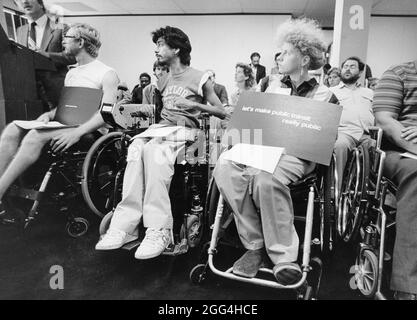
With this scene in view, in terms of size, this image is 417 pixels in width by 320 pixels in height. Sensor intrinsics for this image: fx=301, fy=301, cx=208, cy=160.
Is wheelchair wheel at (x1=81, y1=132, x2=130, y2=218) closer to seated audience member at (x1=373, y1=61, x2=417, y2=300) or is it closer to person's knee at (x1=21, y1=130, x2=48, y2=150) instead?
person's knee at (x1=21, y1=130, x2=48, y2=150)

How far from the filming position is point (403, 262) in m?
1.09

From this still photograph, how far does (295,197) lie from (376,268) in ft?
1.39

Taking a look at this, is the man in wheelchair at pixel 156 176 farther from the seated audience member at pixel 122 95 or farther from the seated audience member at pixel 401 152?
the seated audience member at pixel 401 152

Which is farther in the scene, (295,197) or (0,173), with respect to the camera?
(0,173)

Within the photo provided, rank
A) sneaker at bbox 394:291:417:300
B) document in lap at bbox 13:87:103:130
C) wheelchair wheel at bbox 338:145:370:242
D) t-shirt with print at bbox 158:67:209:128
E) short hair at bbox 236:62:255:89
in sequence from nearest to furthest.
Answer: sneaker at bbox 394:291:417:300, wheelchair wheel at bbox 338:145:370:242, t-shirt with print at bbox 158:67:209:128, document in lap at bbox 13:87:103:130, short hair at bbox 236:62:255:89

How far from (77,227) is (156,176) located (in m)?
0.74

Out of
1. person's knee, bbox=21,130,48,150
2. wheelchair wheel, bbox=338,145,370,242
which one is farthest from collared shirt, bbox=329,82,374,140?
person's knee, bbox=21,130,48,150

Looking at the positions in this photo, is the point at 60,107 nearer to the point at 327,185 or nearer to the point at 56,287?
the point at 56,287

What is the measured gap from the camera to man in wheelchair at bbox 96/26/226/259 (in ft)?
4.67

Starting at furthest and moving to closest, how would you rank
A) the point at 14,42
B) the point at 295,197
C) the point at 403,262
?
the point at 14,42 → the point at 295,197 → the point at 403,262

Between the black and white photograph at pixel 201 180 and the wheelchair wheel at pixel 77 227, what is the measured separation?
0.01 meters

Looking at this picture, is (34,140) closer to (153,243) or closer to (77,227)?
(77,227)

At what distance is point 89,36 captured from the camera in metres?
2.04
